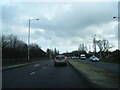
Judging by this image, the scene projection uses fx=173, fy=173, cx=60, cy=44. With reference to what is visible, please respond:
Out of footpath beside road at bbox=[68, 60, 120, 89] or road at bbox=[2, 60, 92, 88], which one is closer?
footpath beside road at bbox=[68, 60, 120, 89]

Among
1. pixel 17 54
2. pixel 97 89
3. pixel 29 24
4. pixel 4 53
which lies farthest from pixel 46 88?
pixel 29 24

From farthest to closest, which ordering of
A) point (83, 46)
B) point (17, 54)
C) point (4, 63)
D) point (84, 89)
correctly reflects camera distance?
point (83, 46) < point (17, 54) < point (4, 63) < point (84, 89)

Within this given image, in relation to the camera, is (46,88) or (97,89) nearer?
(97,89)

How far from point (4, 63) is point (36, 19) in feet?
47.9

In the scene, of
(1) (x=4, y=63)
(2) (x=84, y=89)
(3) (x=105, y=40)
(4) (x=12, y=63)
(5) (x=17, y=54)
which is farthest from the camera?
(3) (x=105, y=40)

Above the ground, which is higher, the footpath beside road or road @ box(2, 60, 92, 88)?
the footpath beside road

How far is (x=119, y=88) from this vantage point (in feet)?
26.9

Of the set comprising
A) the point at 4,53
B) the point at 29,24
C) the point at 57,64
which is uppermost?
the point at 29,24

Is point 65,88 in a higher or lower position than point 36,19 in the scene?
lower

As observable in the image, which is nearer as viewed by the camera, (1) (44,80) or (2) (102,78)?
(2) (102,78)

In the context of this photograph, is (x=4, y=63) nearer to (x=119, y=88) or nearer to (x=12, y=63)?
(x=12, y=63)

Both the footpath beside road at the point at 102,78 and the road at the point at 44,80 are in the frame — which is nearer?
the footpath beside road at the point at 102,78

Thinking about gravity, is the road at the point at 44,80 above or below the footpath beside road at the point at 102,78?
below

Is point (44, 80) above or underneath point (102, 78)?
underneath
